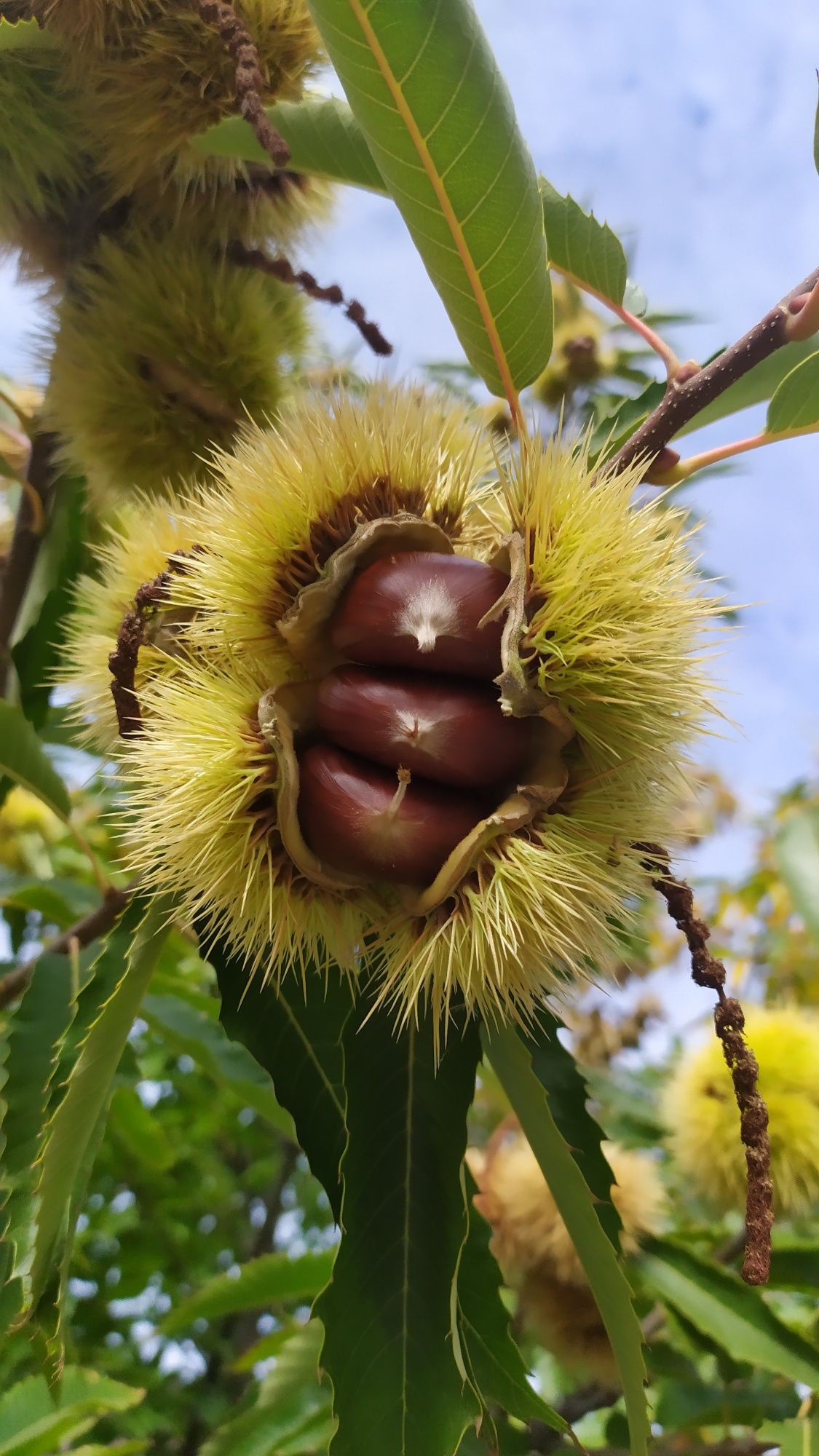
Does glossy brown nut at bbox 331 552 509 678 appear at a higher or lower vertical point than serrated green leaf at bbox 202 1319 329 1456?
higher

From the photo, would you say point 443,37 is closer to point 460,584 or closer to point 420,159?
point 420,159

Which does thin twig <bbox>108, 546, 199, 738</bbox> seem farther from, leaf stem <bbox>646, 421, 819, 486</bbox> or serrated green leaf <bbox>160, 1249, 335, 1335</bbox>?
serrated green leaf <bbox>160, 1249, 335, 1335</bbox>

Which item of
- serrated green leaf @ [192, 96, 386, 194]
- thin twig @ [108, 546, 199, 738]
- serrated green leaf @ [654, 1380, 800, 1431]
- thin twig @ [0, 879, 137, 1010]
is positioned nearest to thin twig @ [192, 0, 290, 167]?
serrated green leaf @ [192, 96, 386, 194]

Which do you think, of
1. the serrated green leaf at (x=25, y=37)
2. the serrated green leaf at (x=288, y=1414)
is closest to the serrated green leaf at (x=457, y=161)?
the serrated green leaf at (x=25, y=37)

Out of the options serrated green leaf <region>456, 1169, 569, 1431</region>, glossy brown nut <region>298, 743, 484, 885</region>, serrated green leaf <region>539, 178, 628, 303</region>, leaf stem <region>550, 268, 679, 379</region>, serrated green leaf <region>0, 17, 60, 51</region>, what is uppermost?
serrated green leaf <region>0, 17, 60, 51</region>

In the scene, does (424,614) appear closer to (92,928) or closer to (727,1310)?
(92,928)

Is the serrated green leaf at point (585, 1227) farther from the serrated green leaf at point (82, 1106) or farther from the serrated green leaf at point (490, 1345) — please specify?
the serrated green leaf at point (82, 1106)

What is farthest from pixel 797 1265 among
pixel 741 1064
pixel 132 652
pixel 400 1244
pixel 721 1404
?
pixel 132 652

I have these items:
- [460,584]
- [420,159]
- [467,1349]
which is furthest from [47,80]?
[467,1349]
